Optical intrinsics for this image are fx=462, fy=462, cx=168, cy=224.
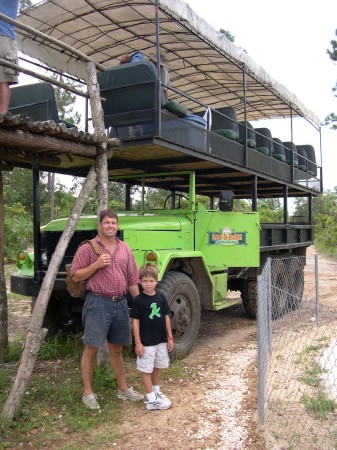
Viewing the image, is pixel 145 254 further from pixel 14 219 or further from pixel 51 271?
pixel 14 219

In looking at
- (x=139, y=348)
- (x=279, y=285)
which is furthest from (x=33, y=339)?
(x=279, y=285)

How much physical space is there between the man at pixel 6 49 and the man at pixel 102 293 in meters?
1.72

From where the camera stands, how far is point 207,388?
4.70 metres

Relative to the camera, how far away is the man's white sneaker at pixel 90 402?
404cm

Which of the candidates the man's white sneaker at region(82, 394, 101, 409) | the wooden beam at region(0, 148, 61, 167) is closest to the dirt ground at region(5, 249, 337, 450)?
the man's white sneaker at region(82, 394, 101, 409)

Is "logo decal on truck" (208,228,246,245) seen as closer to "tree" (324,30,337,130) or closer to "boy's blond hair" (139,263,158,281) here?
"boy's blond hair" (139,263,158,281)

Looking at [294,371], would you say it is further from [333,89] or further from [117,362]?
[333,89]

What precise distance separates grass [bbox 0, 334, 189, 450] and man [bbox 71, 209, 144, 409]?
0.68ft

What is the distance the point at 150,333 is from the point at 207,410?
863 mm

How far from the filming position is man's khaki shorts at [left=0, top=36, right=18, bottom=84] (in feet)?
15.1

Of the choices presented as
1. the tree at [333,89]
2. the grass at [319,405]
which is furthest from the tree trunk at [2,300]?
the tree at [333,89]

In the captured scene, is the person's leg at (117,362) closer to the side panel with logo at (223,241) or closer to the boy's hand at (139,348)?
the boy's hand at (139,348)

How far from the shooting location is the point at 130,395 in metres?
4.30

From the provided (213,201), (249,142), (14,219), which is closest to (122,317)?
(249,142)
